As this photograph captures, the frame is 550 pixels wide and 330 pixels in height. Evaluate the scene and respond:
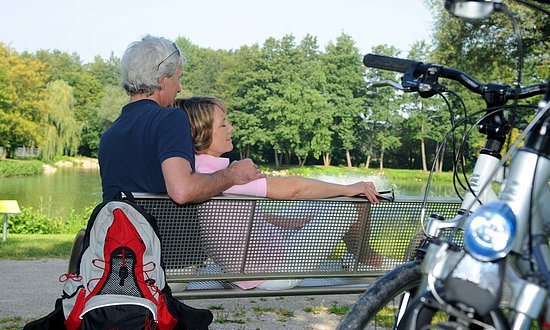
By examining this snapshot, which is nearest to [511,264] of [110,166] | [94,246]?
[94,246]

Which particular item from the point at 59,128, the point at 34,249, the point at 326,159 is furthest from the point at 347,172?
the point at 34,249

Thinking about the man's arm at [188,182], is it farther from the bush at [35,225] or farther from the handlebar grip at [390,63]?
the bush at [35,225]

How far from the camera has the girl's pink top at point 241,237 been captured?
3.15 m

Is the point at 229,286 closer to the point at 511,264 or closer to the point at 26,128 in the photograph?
the point at 511,264

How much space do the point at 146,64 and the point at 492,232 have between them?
6.60ft

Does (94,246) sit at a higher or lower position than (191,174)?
lower

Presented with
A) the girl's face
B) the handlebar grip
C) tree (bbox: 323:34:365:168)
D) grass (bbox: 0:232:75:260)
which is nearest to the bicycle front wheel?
the handlebar grip

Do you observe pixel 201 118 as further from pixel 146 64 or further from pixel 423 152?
pixel 423 152

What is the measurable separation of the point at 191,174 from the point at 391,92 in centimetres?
6382

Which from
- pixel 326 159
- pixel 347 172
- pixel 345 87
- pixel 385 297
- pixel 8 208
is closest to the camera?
pixel 385 297

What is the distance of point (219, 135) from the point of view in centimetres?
356

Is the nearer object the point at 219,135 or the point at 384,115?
the point at 219,135

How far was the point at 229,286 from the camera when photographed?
3332mm

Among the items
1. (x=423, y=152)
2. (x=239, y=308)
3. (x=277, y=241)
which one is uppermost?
(x=277, y=241)
